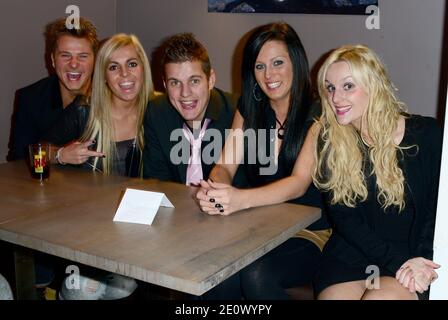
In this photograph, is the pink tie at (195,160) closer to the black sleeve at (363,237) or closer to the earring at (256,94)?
the earring at (256,94)

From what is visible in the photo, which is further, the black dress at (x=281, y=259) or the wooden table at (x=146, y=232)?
the black dress at (x=281, y=259)

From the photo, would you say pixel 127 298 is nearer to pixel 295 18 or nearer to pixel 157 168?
pixel 157 168

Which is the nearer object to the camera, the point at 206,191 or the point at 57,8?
the point at 206,191

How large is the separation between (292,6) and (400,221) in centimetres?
200

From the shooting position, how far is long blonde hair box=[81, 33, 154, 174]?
2.38 meters

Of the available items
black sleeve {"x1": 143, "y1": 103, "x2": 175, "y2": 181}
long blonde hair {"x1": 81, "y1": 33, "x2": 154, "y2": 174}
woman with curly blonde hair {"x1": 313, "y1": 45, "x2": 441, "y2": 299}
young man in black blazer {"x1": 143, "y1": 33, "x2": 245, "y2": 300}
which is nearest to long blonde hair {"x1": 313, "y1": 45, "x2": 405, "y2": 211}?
woman with curly blonde hair {"x1": 313, "y1": 45, "x2": 441, "y2": 299}

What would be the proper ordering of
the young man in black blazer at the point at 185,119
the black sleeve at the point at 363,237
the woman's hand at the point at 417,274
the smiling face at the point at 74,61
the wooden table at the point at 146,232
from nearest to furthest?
the wooden table at the point at 146,232 → the woman's hand at the point at 417,274 → the black sleeve at the point at 363,237 → the young man in black blazer at the point at 185,119 → the smiling face at the point at 74,61

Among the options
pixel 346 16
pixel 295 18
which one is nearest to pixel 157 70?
pixel 295 18

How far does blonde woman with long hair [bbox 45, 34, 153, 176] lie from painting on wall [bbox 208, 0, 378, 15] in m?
1.30

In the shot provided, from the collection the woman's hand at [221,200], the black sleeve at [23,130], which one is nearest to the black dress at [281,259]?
the woman's hand at [221,200]

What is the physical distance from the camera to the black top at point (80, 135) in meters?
2.41

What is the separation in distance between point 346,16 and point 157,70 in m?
1.52

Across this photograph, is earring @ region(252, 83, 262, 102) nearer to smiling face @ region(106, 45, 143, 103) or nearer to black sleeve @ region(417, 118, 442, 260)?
smiling face @ region(106, 45, 143, 103)

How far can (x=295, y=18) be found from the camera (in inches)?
133
